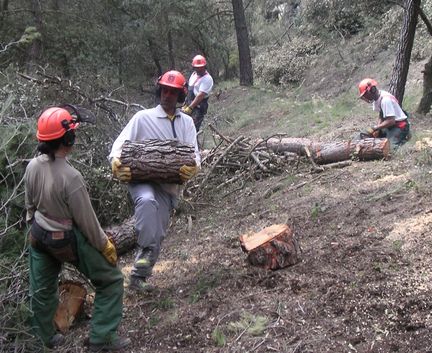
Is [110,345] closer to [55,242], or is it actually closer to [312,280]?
[55,242]

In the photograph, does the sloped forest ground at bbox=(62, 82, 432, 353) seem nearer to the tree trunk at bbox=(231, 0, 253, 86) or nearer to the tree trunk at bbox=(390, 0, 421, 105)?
the tree trunk at bbox=(390, 0, 421, 105)

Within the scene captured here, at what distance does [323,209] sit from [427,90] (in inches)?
215

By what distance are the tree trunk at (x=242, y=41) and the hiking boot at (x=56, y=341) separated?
616 inches

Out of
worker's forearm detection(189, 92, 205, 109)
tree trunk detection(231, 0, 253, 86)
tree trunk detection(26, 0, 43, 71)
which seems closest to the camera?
worker's forearm detection(189, 92, 205, 109)

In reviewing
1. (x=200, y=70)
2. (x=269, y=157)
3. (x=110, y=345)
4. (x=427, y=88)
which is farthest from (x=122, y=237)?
(x=427, y=88)

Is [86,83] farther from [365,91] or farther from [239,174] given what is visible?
[365,91]

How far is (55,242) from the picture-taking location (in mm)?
3438

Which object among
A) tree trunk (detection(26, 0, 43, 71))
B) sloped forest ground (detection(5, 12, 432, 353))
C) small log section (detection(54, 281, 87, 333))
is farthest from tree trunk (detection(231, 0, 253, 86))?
small log section (detection(54, 281, 87, 333))

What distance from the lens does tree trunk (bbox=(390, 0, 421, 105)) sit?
9.07 meters

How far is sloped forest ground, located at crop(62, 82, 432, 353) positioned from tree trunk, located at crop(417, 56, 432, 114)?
3.69 meters

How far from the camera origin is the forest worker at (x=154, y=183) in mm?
4332

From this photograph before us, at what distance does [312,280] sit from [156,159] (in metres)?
1.66

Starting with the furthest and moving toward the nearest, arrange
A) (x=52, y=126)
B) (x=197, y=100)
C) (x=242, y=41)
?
(x=242, y=41)
(x=197, y=100)
(x=52, y=126)

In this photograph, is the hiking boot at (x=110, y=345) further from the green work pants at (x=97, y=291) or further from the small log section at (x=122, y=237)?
the small log section at (x=122, y=237)
